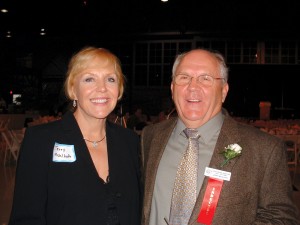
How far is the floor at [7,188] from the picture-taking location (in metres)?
5.27

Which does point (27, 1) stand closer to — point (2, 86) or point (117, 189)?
point (2, 86)

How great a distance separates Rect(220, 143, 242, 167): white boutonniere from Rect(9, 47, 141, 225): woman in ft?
2.21

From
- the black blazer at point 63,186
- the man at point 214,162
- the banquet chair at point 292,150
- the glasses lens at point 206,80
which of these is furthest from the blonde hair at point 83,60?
the banquet chair at point 292,150

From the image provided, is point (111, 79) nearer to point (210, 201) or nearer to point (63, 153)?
point (63, 153)

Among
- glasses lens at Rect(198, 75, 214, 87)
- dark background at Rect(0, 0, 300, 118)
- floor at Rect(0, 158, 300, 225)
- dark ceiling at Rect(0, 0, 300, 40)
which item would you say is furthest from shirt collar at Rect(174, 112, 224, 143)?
dark ceiling at Rect(0, 0, 300, 40)

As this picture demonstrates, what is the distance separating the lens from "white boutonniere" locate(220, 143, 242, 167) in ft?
6.12

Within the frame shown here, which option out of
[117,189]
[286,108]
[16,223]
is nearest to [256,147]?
[117,189]

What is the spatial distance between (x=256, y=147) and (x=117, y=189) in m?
0.84

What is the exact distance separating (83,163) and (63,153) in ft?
0.43

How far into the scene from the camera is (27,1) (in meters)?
15.1

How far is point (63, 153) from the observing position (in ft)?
6.78

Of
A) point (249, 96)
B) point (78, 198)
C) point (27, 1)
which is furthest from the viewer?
point (249, 96)

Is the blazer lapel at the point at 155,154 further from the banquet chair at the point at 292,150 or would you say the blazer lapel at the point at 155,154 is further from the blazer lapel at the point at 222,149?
the banquet chair at the point at 292,150

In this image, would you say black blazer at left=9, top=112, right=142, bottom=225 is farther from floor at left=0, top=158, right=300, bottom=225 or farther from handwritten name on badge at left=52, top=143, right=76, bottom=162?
floor at left=0, top=158, right=300, bottom=225
